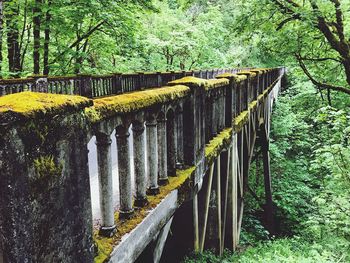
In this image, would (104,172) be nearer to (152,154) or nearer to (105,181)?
(105,181)

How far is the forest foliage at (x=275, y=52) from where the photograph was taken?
961cm

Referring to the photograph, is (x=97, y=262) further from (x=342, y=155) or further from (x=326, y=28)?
(x=326, y=28)

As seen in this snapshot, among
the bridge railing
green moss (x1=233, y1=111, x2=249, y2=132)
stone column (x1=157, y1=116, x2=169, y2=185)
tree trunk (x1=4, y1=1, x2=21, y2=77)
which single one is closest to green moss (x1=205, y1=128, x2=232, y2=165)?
green moss (x1=233, y1=111, x2=249, y2=132)

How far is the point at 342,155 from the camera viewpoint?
10.1 meters

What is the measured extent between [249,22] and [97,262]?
1307 centimetres

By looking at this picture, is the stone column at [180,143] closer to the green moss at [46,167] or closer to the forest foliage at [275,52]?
the forest foliage at [275,52]

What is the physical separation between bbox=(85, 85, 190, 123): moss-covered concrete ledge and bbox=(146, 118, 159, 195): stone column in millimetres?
205

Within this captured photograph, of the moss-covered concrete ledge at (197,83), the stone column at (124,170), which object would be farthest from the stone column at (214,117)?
the stone column at (124,170)

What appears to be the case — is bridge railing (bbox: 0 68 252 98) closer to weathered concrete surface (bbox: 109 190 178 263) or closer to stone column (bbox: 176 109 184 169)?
stone column (bbox: 176 109 184 169)

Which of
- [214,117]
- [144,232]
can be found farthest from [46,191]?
[214,117]

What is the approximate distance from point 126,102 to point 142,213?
91 cm

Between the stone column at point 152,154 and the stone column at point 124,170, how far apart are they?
0.46 meters

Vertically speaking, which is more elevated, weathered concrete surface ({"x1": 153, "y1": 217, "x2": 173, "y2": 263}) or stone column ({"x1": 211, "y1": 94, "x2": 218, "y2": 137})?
stone column ({"x1": 211, "y1": 94, "x2": 218, "y2": 137})

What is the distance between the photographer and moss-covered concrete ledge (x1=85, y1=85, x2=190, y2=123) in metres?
2.08
